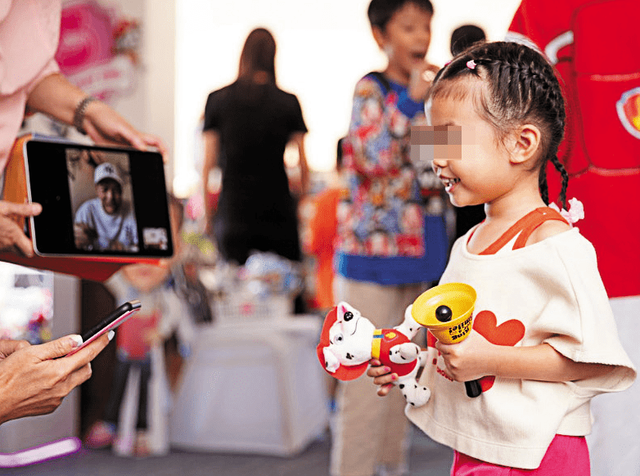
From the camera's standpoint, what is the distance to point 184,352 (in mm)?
2773

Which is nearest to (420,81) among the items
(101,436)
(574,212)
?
(574,212)

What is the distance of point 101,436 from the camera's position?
2705mm

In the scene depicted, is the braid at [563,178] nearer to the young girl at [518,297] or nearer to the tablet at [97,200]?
the young girl at [518,297]

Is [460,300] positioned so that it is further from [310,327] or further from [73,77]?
[73,77]

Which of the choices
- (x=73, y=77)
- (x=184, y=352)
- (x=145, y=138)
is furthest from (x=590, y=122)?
(x=73, y=77)

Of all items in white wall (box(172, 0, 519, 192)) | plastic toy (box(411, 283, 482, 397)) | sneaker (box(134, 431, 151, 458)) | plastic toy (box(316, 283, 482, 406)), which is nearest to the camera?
plastic toy (box(411, 283, 482, 397))

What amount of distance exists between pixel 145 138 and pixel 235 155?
1.47 metres

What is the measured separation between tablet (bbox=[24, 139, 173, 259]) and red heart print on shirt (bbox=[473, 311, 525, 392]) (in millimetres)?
476

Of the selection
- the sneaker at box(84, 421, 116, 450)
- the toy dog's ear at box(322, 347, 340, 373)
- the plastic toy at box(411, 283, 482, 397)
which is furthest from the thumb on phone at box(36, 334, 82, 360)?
the sneaker at box(84, 421, 116, 450)

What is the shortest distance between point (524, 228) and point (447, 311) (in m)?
0.17

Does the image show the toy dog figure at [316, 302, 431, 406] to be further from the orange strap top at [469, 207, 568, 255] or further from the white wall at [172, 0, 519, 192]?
the white wall at [172, 0, 519, 192]

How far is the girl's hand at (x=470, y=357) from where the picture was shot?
77 cm

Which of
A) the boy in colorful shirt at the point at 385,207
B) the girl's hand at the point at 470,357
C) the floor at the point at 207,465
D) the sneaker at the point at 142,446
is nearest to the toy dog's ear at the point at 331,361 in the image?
the girl's hand at the point at 470,357

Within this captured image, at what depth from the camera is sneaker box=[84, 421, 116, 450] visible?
2.69 metres
